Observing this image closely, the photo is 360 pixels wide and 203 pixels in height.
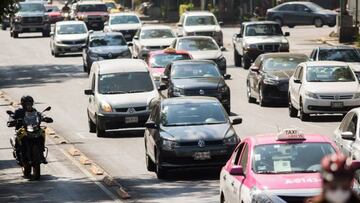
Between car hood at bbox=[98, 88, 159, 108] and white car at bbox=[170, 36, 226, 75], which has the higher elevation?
car hood at bbox=[98, 88, 159, 108]

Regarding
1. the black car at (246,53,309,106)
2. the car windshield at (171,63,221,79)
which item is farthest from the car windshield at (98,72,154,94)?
the black car at (246,53,309,106)

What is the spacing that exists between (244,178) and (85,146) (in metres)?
14.9

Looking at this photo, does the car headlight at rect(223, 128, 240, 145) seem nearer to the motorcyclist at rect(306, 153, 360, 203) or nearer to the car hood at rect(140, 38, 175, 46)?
the motorcyclist at rect(306, 153, 360, 203)

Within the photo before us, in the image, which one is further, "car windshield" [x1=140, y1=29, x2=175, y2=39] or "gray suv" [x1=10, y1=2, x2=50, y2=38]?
"gray suv" [x1=10, y1=2, x2=50, y2=38]

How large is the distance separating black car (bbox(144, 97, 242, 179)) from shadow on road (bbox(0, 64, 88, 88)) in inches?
1025

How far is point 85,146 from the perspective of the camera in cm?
2797

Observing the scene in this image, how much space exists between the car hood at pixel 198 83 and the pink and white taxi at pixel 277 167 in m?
18.4

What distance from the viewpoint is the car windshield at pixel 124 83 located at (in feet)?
99.3

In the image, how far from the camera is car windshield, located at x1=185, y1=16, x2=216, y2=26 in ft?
206

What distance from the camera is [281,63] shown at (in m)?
36.4

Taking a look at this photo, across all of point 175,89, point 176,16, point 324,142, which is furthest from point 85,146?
point 176,16

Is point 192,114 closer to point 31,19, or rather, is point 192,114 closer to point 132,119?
point 132,119

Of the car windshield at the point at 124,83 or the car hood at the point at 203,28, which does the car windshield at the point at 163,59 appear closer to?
the car windshield at the point at 124,83

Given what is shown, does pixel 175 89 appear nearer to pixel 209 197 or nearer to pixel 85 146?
pixel 85 146
